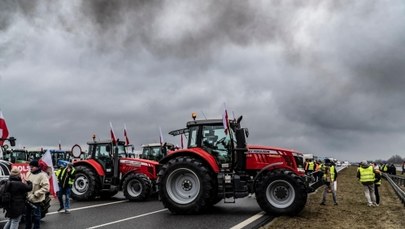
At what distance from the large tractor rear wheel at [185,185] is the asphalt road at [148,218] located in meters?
0.31

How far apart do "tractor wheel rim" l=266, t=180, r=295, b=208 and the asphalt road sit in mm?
498

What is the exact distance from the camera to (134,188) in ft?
52.0

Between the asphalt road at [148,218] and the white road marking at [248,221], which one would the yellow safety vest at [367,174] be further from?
the white road marking at [248,221]

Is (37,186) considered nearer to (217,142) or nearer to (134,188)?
(217,142)

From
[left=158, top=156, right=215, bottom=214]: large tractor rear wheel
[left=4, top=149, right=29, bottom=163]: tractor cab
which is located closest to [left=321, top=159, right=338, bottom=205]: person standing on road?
[left=158, top=156, right=215, bottom=214]: large tractor rear wheel

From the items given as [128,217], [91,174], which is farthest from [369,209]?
[91,174]

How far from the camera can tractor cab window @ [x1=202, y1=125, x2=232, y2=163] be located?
11.7 meters

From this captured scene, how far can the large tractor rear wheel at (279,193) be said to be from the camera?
418 inches

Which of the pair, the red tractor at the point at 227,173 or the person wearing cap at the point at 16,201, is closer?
the person wearing cap at the point at 16,201

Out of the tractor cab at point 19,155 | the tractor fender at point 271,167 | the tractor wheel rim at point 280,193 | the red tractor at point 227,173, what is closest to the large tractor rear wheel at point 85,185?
the red tractor at point 227,173

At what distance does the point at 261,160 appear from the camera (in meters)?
11.7

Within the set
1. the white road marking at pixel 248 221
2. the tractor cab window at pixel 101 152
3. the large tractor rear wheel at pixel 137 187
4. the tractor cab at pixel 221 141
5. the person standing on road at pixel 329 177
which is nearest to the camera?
the white road marking at pixel 248 221

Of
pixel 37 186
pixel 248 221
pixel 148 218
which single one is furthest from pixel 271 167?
pixel 37 186

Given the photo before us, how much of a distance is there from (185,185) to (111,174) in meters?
6.26
